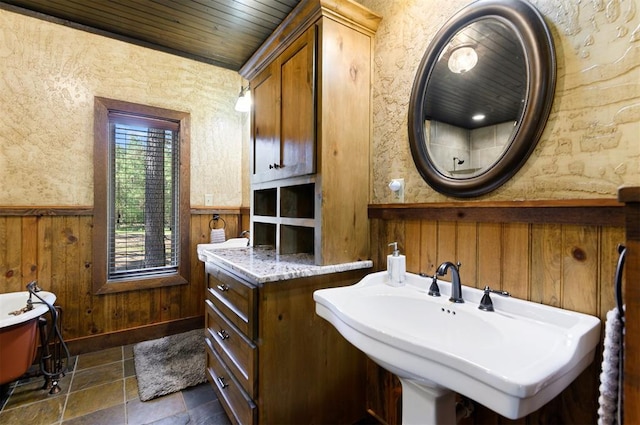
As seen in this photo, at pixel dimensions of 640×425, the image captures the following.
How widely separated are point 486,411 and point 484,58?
1338mm

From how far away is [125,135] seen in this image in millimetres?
2533

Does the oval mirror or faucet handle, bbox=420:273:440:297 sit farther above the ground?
the oval mirror

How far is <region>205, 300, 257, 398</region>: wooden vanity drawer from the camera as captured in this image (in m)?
1.29

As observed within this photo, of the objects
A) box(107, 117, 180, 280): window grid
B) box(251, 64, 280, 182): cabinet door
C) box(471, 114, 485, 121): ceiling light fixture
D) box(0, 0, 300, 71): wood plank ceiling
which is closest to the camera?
box(471, 114, 485, 121): ceiling light fixture

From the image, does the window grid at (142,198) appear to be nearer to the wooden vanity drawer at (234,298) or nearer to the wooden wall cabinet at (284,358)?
the wooden vanity drawer at (234,298)

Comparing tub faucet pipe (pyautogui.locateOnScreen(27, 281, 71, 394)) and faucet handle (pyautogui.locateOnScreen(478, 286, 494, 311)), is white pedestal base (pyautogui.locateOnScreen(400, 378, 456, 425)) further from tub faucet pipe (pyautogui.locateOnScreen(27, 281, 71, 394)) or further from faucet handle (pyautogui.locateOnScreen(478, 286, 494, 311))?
tub faucet pipe (pyautogui.locateOnScreen(27, 281, 71, 394))

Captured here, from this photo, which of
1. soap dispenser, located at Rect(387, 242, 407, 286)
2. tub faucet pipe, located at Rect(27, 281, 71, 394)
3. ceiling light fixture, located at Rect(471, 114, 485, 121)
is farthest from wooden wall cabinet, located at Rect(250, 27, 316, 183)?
tub faucet pipe, located at Rect(27, 281, 71, 394)

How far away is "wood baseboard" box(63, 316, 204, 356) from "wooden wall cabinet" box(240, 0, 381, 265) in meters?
1.57

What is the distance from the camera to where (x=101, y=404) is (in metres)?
1.72

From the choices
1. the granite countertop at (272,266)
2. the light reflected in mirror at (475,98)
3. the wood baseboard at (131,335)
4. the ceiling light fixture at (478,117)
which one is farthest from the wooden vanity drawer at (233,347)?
the ceiling light fixture at (478,117)

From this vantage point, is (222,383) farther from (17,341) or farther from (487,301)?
(487,301)

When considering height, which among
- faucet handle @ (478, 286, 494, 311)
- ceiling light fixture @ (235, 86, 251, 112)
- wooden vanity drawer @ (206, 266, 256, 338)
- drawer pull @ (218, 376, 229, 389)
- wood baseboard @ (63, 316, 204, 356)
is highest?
ceiling light fixture @ (235, 86, 251, 112)

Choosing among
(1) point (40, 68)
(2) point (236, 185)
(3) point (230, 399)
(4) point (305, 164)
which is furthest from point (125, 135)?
(3) point (230, 399)

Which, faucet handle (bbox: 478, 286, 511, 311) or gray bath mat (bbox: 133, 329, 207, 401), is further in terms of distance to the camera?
gray bath mat (bbox: 133, 329, 207, 401)
